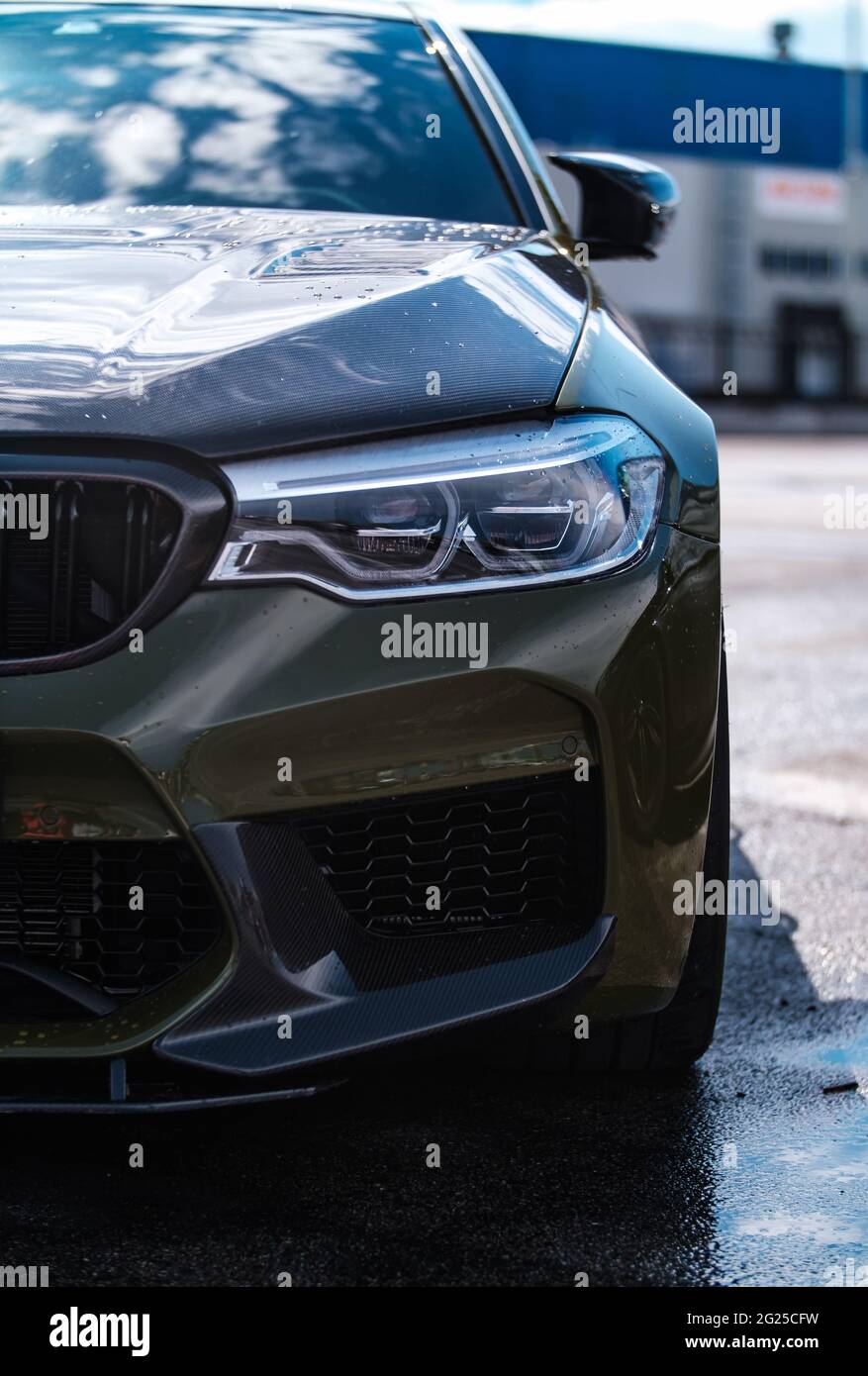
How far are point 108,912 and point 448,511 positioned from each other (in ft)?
1.98

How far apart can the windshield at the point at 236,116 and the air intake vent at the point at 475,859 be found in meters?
1.35

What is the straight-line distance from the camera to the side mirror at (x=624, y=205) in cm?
345

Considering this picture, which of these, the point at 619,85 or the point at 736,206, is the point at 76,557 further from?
the point at 736,206

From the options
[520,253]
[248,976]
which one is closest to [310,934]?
[248,976]

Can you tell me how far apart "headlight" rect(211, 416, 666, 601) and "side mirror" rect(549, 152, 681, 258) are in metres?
1.36

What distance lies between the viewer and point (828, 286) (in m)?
43.2

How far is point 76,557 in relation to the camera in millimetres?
2006

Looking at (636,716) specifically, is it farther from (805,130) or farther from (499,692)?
(805,130)

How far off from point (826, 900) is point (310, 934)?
1865 millimetres

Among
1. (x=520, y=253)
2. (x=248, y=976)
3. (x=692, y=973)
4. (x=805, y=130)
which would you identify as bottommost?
(x=805, y=130)

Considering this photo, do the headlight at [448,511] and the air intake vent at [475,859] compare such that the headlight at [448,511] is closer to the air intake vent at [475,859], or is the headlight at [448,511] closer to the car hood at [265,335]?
the car hood at [265,335]

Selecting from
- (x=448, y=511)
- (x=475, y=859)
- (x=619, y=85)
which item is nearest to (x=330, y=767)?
(x=475, y=859)

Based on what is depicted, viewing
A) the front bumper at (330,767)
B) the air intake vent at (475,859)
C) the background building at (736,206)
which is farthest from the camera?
the background building at (736,206)

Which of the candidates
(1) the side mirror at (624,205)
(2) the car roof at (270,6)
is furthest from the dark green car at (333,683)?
(2) the car roof at (270,6)
